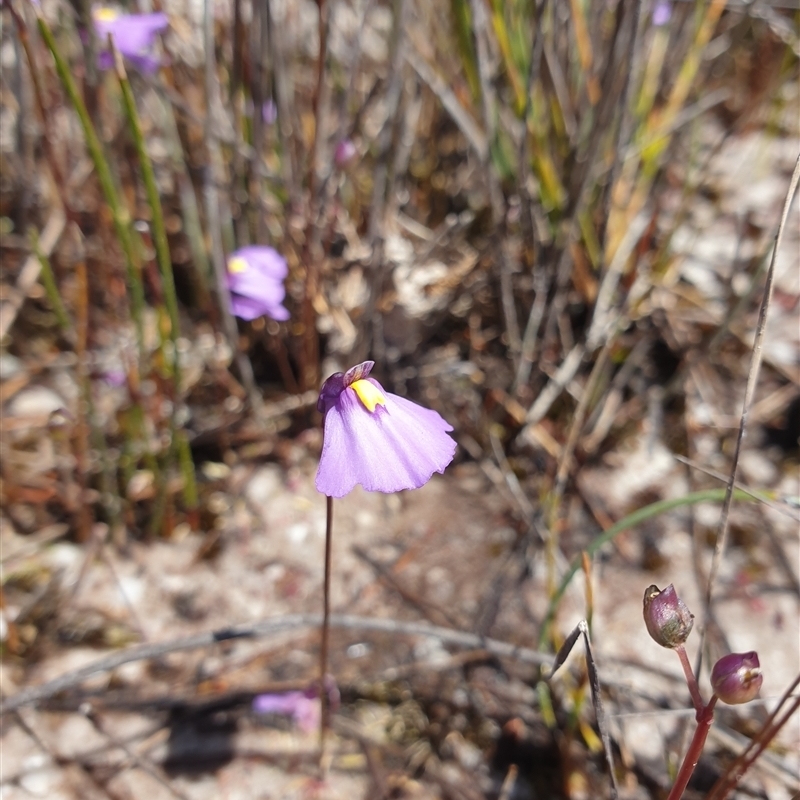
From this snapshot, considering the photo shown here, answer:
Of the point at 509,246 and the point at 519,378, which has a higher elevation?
the point at 509,246

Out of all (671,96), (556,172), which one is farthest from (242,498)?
(671,96)

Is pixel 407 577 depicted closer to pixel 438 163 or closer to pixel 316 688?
pixel 316 688

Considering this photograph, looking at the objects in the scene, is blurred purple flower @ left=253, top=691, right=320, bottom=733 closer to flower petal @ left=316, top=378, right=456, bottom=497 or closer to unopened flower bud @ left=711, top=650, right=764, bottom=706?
flower petal @ left=316, top=378, right=456, bottom=497

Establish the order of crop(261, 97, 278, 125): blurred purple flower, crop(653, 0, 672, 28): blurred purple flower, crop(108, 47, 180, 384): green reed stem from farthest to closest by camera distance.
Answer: crop(653, 0, 672, 28): blurred purple flower < crop(261, 97, 278, 125): blurred purple flower < crop(108, 47, 180, 384): green reed stem

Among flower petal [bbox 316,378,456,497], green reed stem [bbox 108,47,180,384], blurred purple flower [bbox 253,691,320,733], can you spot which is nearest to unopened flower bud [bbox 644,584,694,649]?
flower petal [bbox 316,378,456,497]

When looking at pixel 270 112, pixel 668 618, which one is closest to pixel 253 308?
pixel 270 112

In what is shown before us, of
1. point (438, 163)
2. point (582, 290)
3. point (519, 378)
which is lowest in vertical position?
point (519, 378)

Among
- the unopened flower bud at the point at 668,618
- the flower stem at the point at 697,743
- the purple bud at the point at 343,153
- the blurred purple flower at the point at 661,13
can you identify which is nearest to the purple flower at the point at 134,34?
the purple bud at the point at 343,153

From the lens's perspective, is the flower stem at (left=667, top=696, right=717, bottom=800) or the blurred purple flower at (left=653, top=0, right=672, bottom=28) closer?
the flower stem at (left=667, top=696, right=717, bottom=800)
